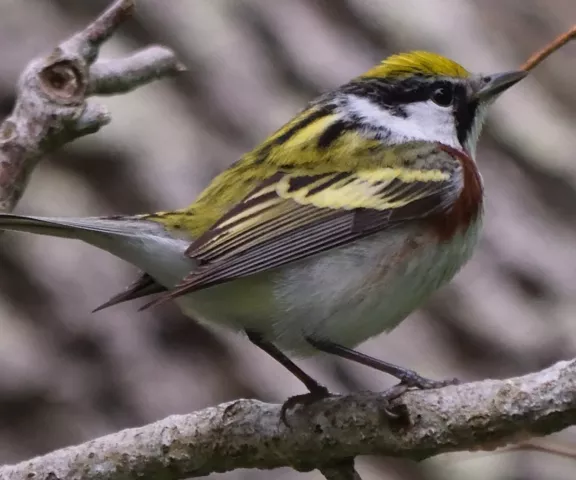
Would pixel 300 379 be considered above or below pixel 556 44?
below

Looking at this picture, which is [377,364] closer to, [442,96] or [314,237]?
[314,237]

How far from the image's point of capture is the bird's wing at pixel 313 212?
2.06 meters

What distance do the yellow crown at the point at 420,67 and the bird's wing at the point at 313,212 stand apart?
0.27 metres

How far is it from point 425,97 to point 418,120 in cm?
7

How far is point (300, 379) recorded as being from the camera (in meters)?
2.26

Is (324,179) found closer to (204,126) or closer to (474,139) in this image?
(474,139)

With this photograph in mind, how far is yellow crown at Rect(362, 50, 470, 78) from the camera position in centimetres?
255

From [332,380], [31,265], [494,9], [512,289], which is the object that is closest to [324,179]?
[332,380]

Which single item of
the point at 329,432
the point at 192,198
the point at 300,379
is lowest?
the point at 329,432

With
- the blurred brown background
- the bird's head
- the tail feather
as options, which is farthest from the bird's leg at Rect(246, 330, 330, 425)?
the blurred brown background

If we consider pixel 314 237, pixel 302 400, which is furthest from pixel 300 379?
pixel 314 237

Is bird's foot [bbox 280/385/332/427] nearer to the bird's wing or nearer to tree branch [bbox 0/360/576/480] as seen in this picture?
tree branch [bbox 0/360/576/480]

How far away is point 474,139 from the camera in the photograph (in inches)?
103

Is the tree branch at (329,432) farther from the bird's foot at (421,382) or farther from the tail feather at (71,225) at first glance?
the tail feather at (71,225)
